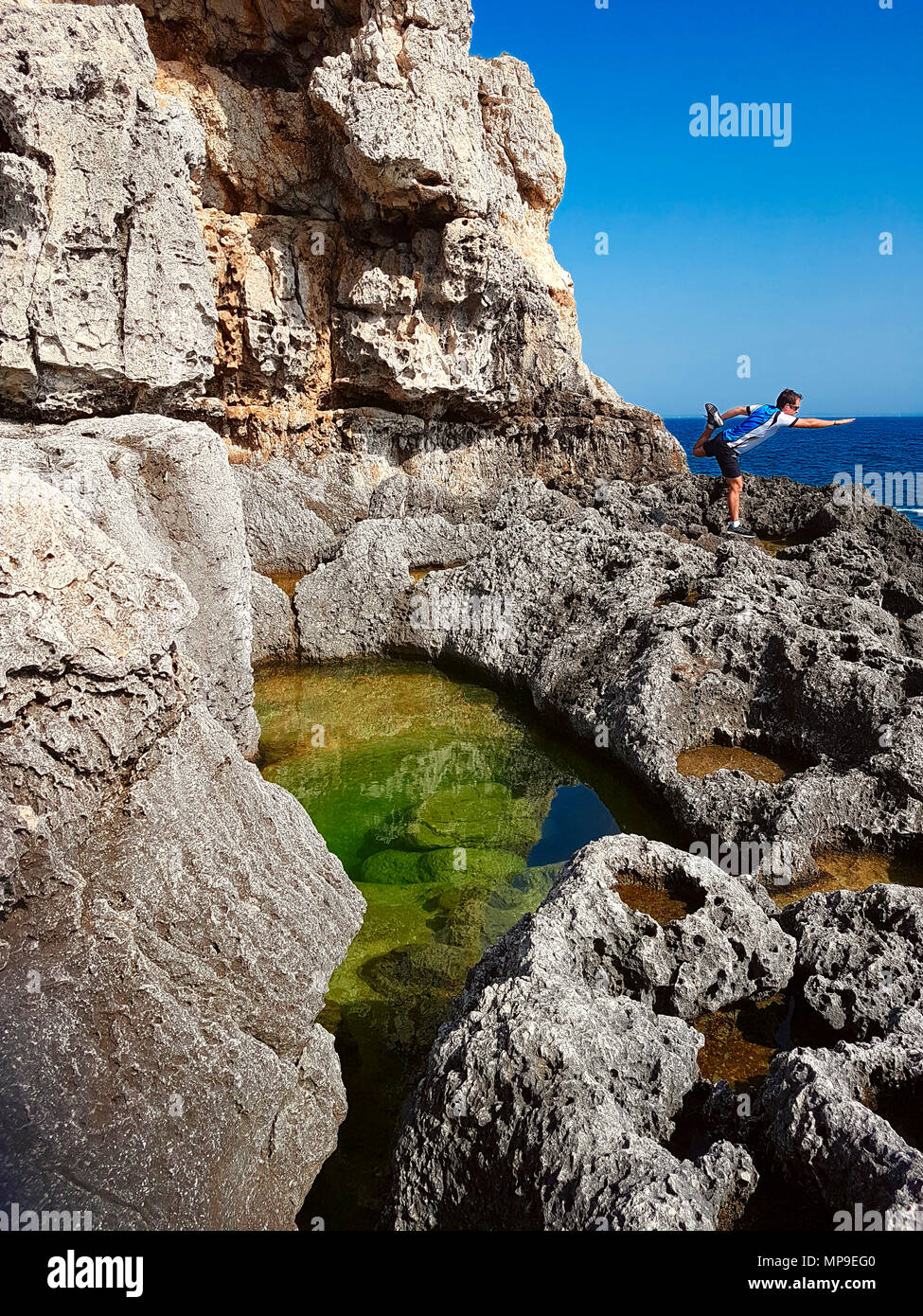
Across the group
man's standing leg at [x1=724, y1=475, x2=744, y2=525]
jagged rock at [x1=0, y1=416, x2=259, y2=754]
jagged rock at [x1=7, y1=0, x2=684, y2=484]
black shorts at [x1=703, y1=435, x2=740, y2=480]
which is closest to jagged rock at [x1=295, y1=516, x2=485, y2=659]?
jagged rock at [x1=0, y1=416, x2=259, y2=754]

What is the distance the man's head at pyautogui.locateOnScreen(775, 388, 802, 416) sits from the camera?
12031 millimetres

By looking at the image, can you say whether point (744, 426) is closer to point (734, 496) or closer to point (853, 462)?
point (734, 496)

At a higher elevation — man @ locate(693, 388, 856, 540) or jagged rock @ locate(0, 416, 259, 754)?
man @ locate(693, 388, 856, 540)

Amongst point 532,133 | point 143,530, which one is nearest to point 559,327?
point 532,133

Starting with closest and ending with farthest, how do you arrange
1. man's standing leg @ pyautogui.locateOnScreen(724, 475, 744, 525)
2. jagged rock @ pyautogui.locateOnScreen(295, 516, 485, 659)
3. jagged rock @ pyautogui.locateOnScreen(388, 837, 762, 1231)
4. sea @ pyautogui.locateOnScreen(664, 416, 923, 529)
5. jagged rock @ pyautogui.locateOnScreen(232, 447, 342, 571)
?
1. jagged rock @ pyautogui.locateOnScreen(388, 837, 762, 1231)
2. jagged rock @ pyautogui.locateOnScreen(295, 516, 485, 659)
3. man's standing leg @ pyautogui.locateOnScreen(724, 475, 744, 525)
4. jagged rock @ pyautogui.locateOnScreen(232, 447, 342, 571)
5. sea @ pyautogui.locateOnScreen(664, 416, 923, 529)

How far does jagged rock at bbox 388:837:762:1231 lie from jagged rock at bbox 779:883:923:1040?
1.01 metres

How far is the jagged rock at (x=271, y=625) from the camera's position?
12.4 m

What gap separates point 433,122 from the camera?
615 inches

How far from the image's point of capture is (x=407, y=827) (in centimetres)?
830

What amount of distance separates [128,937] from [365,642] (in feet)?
29.7

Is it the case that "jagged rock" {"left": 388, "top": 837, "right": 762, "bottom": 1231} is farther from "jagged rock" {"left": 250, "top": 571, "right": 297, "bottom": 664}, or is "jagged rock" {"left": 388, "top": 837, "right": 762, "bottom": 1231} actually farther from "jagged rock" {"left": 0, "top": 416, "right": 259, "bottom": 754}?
"jagged rock" {"left": 250, "top": 571, "right": 297, "bottom": 664}

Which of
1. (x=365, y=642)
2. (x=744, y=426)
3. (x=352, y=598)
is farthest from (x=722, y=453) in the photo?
(x=365, y=642)

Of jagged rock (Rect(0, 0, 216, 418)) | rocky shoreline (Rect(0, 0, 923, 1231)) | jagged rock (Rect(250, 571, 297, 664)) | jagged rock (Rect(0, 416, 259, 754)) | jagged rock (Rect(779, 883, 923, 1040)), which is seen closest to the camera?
rocky shoreline (Rect(0, 0, 923, 1231))

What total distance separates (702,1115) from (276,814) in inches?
109
